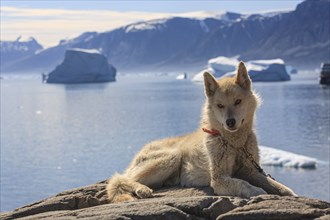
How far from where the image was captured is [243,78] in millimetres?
7324

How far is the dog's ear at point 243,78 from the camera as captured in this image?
288 inches

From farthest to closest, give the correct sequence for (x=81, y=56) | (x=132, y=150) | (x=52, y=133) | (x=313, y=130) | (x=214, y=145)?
(x=81, y=56)
(x=52, y=133)
(x=313, y=130)
(x=132, y=150)
(x=214, y=145)

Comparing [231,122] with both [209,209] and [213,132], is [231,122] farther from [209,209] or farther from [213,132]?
[209,209]

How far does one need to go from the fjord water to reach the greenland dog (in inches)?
993

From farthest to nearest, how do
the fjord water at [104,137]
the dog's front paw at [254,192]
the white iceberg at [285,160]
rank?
the white iceberg at [285,160] → the fjord water at [104,137] → the dog's front paw at [254,192]

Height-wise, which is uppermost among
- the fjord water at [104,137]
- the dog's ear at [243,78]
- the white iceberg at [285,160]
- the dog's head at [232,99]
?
the dog's ear at [243,78]

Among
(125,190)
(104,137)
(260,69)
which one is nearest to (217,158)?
(125,190)

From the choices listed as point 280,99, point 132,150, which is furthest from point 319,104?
point 132,150

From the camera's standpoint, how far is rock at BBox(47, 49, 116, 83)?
17650 centimetres

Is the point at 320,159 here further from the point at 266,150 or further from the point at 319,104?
the point at 319,104

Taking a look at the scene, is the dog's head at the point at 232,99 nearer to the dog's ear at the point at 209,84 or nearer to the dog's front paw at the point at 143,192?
the dog's ear at the point at 209,84

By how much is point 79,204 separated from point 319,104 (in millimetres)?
92129

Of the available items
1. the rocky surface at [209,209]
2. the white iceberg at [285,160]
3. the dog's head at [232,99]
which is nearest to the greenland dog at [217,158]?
the dog's head at [232,99]

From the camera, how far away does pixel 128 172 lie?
8164 millimetres
